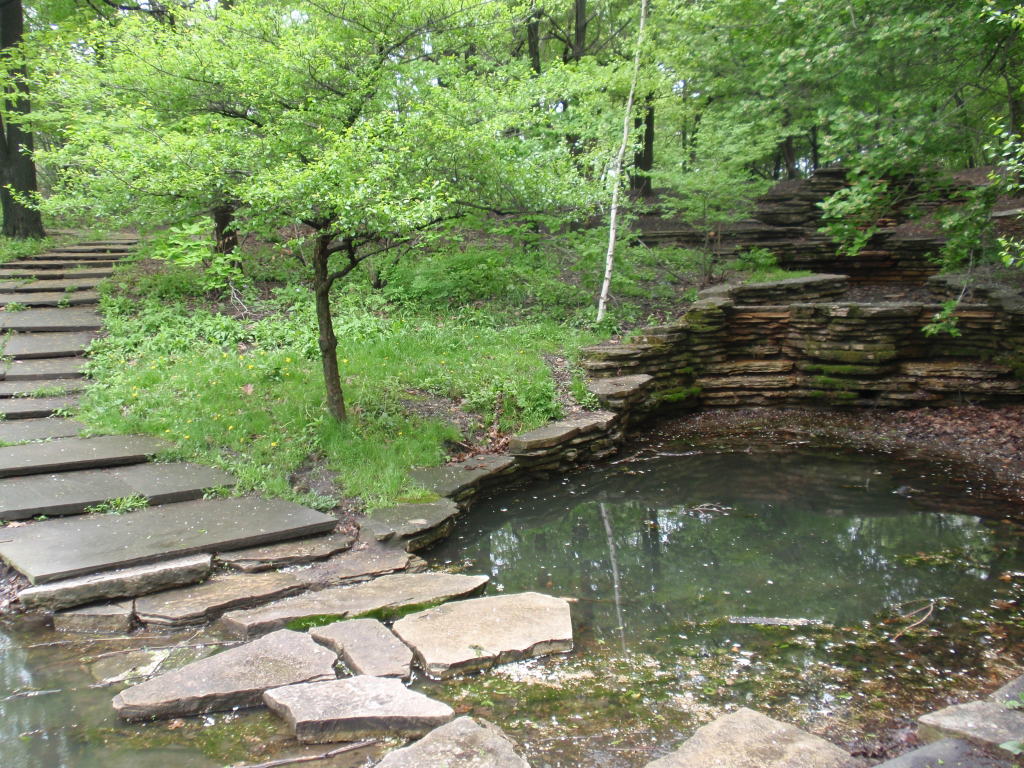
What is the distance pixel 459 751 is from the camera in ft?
9.00

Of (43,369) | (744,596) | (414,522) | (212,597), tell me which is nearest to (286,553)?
(212,597)

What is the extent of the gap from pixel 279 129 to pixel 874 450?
765 cm

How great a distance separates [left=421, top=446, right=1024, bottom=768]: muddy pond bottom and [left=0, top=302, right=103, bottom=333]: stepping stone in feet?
21.6

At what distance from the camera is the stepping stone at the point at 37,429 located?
6362 millimetres

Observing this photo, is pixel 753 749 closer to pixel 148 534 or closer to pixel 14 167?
pixel 148 534

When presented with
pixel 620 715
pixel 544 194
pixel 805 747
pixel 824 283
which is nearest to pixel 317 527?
pixel 620 715

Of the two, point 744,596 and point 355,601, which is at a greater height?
point 355,601

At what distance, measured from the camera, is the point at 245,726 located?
9.96ft

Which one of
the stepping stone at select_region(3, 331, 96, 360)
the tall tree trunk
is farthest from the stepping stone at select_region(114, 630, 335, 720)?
the tall tree trunk

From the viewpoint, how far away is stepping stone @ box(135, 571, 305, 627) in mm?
4070

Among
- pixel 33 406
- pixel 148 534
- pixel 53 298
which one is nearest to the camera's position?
pixel 148 534

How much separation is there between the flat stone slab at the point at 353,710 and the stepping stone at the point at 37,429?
4.75 metres

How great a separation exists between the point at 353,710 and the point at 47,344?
26.0ft

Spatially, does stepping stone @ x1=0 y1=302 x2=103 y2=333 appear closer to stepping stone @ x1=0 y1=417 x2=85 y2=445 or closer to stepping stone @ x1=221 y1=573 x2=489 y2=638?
stepping stone @ x1=0 y1=417 x2=85 y2=445
